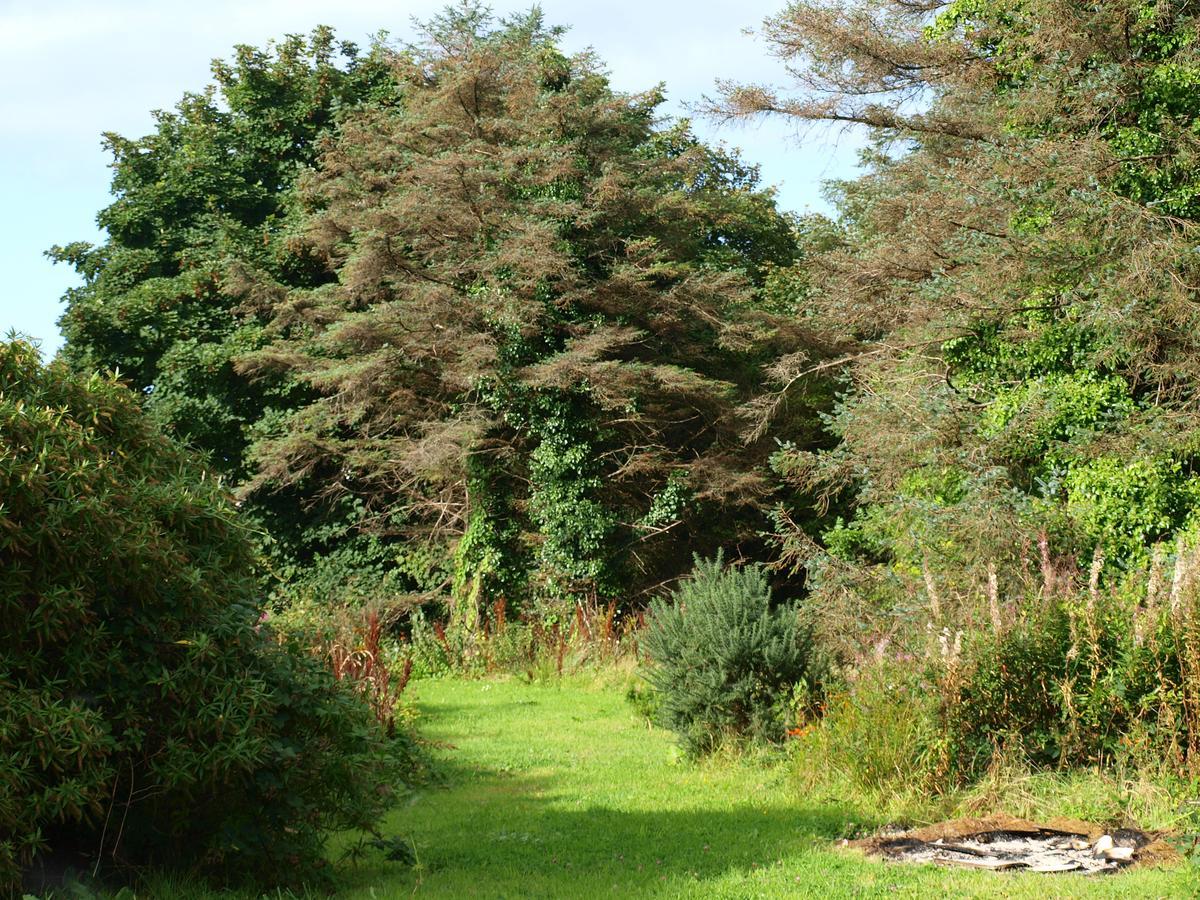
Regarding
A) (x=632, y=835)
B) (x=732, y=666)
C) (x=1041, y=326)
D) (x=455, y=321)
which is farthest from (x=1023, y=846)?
(x=455, y=321)

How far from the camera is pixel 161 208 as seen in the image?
80.8ft

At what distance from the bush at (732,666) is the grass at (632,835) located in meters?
0.31

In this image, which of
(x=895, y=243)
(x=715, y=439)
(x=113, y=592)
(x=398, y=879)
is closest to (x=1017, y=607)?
(x=398, y=879)

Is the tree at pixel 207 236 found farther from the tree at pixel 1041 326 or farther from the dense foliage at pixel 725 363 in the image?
the tree at pixel 1041 326

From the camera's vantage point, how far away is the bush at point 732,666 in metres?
9.41

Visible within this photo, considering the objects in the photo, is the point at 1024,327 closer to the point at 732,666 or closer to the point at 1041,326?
the point at 1041,326

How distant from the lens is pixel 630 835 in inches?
286

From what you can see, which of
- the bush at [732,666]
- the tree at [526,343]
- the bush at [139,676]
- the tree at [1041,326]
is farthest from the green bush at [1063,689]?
the tree at [526,343]

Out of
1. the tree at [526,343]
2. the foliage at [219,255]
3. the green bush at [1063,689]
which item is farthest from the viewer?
the foliage at [219,255]

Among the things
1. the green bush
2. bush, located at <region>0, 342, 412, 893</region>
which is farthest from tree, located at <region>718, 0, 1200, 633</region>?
bush, located at <region>0, 342, 412, 893</region>

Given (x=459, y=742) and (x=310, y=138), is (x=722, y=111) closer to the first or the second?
(x=310, y=138)

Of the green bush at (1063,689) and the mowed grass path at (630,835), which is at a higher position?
the green bush at (1063,689)

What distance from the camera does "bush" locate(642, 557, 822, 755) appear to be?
941 cm

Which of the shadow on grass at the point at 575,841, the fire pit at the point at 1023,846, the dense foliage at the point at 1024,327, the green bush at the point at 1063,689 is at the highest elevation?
the dense foliage at the point at 1024,327
